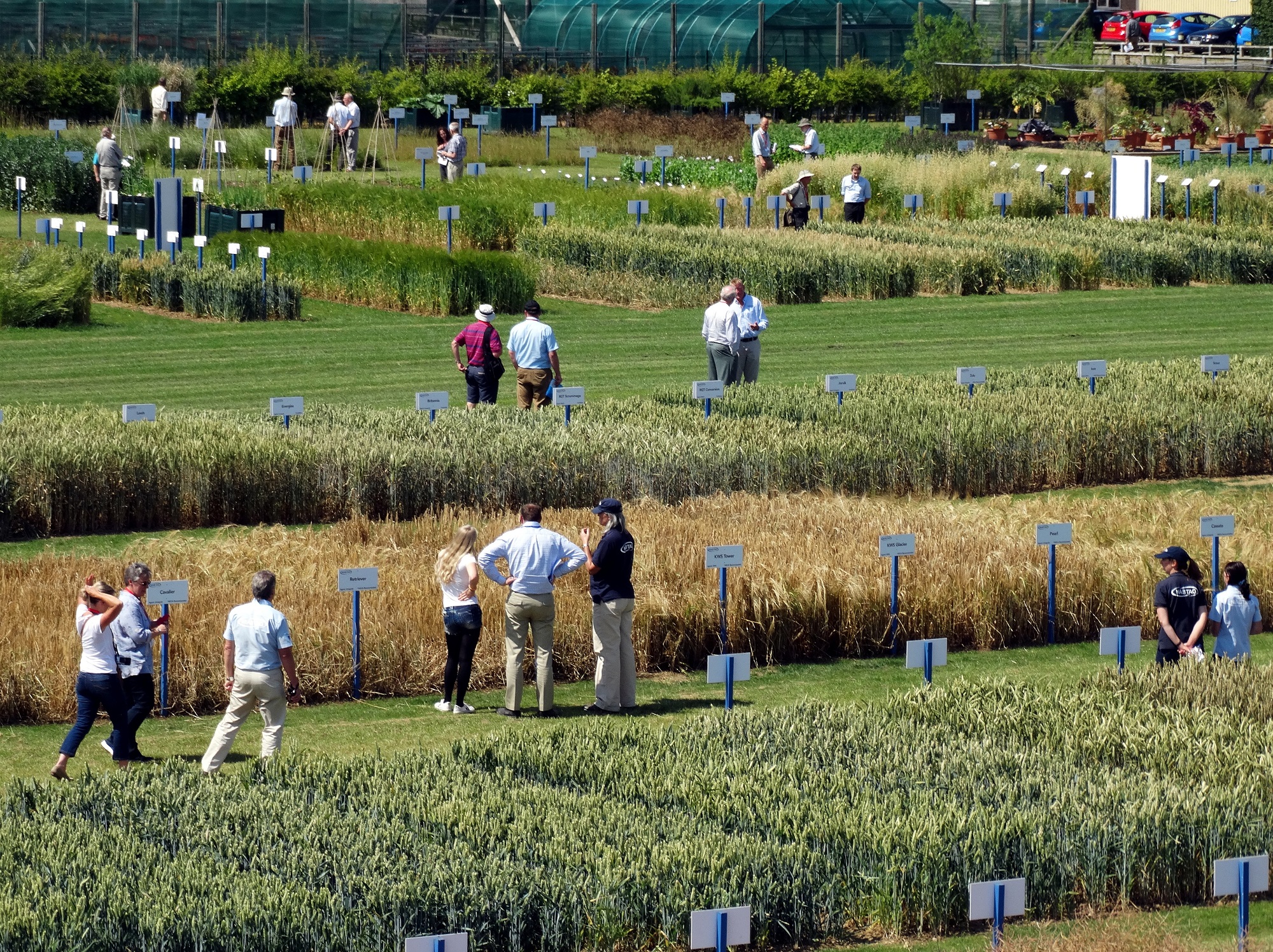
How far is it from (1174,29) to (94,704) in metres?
72.3

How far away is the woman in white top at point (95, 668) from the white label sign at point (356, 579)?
6.42ft

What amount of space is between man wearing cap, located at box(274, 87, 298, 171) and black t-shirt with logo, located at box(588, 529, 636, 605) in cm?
2937

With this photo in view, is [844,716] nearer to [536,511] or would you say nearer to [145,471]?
[536,511]

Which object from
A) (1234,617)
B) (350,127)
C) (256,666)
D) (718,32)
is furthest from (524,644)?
(718,32)

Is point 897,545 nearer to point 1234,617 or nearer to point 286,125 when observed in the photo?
point 1234,617

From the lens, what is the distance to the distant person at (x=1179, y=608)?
545 inches

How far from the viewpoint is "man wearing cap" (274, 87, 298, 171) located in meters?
42.8

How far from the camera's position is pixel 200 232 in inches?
1355

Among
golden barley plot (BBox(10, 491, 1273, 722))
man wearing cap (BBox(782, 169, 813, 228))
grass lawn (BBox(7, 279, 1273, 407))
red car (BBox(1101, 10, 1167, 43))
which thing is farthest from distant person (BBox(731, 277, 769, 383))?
red car (BBox(1101, 10, 1167, 43))

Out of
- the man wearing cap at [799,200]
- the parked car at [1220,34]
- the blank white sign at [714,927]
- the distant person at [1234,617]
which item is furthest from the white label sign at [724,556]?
the parked car at [1220,34]

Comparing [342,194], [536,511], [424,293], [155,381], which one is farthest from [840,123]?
[536,511]

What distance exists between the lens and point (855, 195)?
38.5 metres

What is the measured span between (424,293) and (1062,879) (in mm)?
21991

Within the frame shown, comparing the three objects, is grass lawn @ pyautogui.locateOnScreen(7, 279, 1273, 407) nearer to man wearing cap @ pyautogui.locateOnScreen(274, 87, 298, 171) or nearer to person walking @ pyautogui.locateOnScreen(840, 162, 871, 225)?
person walking @ pyautogui.locateOnScreen(840, 162, 871, 225)
